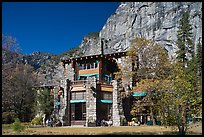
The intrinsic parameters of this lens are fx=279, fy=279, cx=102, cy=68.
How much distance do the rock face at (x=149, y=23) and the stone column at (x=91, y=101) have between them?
57.4 meters

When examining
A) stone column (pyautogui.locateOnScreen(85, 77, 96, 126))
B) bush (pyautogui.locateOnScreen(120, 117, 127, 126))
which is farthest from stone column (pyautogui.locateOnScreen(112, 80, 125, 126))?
stone column (pyautogui.locateOnScreen(85, 77, 96, 126))

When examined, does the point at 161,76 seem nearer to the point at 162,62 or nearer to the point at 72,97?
the point at 162,62

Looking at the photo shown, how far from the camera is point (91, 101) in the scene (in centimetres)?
3328

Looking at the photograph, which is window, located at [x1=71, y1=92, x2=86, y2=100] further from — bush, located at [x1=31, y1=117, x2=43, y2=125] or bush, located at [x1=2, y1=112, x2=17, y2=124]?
bush, located at [x1=2, y1=112, x2=17, y2=124]

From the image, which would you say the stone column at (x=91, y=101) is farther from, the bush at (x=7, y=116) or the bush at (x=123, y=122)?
the bush at (x=7, y=116)

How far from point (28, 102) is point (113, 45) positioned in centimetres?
7198

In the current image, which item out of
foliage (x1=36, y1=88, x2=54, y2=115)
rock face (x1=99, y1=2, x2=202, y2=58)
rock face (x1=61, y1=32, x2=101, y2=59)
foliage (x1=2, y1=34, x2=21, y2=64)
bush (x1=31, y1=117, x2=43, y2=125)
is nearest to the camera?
foliage (x1=2, y1=34, x2=21, y2=64)

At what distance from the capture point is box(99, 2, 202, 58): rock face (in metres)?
92.1

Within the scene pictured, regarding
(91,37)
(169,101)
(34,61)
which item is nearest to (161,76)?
(169,101)

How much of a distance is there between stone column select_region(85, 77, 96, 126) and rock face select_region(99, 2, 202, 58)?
188 feet

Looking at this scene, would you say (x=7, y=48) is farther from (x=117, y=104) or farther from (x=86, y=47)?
(x=86, y=47)

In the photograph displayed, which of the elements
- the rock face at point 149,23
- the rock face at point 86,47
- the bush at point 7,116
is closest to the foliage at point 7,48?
the bush at point 7,116

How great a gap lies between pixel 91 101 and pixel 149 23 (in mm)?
76789

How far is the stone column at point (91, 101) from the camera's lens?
108ft
